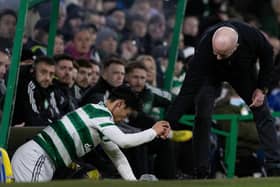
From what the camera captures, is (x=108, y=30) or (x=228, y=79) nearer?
(x=228, y=79)

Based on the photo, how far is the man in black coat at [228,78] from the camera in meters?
10.3

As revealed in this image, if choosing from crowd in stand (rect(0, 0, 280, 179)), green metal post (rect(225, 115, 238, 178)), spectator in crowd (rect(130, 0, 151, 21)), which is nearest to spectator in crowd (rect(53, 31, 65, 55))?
crowd in stand (rect(0, 0, 280, 179))

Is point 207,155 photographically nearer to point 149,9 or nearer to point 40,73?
point 40,73

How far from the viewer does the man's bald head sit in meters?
10.1

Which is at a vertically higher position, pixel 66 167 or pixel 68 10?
pixel 68 10

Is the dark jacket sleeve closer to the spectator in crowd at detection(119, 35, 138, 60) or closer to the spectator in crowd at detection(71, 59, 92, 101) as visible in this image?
the spectator in crowd at detection(71, 59, 92, 101)

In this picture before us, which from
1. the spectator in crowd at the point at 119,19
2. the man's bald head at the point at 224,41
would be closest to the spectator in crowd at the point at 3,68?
the man's bald head at the point at 224,41

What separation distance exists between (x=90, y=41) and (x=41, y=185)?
22.2ft

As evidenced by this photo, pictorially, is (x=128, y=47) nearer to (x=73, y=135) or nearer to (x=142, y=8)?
(x=142, y=8)

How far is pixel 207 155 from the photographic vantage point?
11102 millimetres

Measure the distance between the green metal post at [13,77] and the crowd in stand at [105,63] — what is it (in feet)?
0.65

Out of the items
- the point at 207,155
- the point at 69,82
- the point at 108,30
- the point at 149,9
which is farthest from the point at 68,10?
the point at 207,155

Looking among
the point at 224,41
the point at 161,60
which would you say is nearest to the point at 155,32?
the point at 161,60

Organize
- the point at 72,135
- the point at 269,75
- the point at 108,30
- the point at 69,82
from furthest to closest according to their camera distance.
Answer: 1. the point at 108,30
2. the point at 69,82
3. the point at 269,75
4. the point at 72,135
